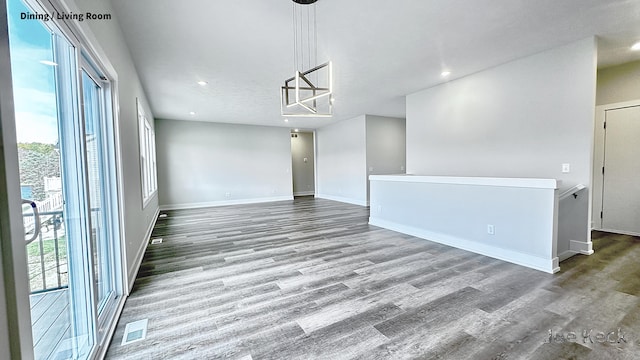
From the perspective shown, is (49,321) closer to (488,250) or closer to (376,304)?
(376,304)

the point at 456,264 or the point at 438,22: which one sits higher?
the point at 438,22

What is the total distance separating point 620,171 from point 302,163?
9292 mm

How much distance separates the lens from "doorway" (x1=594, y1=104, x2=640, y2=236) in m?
4.20

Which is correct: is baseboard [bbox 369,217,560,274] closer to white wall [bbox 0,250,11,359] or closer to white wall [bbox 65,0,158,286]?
white wall [bbox 65,0,158,286]

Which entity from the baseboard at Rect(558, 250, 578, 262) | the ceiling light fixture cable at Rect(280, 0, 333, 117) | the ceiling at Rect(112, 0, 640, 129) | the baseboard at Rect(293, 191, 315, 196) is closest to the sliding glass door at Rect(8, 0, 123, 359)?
the ceiling at Rect(112, 0, 640, 129)

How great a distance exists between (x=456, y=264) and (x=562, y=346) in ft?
4.78

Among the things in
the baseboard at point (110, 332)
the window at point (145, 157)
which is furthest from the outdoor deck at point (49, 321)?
the window at point (145, 157)

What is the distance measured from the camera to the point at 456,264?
3.22 metres

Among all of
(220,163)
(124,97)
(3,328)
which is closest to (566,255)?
(3,328)

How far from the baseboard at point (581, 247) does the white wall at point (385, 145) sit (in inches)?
188

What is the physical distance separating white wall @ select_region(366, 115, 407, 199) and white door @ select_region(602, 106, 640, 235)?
15.5 ft

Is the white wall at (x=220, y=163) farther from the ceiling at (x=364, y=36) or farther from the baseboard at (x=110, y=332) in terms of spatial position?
the baseboard at (x=110, y=332)

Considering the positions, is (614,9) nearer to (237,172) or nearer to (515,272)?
(515,272)

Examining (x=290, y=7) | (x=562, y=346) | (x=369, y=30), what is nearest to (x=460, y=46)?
(x=369, y=30)
